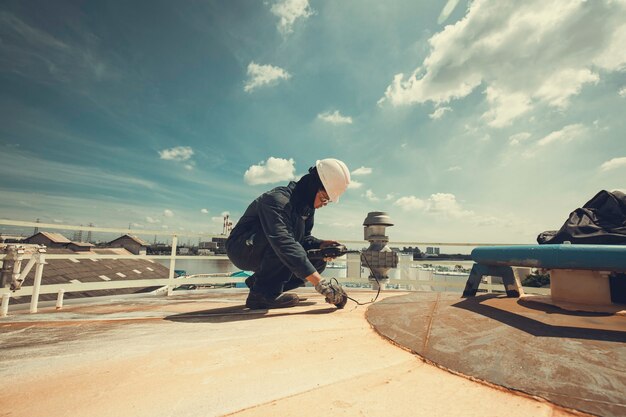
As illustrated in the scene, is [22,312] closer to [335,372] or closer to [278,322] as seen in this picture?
[278,322]

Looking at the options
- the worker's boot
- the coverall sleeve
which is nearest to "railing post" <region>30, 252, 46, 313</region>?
the worker's boot

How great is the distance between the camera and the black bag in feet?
7.18

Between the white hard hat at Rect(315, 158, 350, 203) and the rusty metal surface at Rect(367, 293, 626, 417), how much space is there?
4.39 feet

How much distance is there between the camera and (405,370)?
1.20 metres

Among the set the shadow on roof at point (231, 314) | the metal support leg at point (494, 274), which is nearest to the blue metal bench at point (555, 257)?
the metal support leg at point (494, 274)

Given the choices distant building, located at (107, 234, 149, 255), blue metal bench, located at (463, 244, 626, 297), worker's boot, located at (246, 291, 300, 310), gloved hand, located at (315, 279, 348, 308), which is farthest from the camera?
distant building, located at (107, 234, 149, 255)

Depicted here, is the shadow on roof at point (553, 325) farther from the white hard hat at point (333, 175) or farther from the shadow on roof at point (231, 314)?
the white hard hat at point (333, 175)

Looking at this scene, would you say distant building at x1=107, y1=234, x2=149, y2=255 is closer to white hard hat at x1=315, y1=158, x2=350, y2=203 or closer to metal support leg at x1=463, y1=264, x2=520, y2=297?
white hard hat at x1=315, y1=158, x2=350, y2=203

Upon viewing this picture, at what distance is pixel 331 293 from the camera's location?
2473 millimetres

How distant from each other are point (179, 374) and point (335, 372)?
0.70m

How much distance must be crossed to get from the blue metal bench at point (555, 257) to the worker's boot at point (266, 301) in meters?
2.02

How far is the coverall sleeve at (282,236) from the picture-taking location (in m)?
2.31

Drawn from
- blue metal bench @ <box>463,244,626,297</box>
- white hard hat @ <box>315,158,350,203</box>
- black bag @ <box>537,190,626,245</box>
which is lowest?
blue metal bench @ <box>463,244,626,297</box>

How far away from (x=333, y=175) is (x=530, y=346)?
81.2 inches
